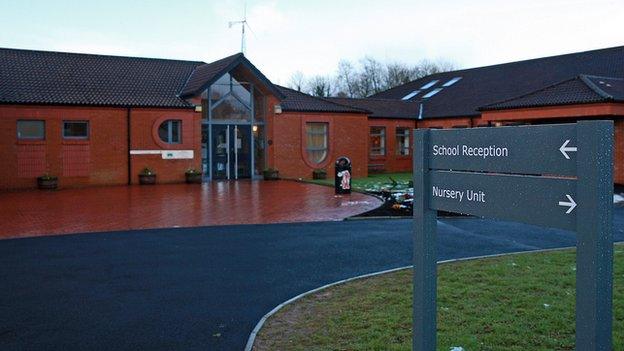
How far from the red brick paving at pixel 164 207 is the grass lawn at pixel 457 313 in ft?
22.9

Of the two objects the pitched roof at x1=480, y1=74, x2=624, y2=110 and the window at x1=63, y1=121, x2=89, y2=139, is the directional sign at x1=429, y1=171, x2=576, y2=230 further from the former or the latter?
the window at x1=63, y1=121, x2=89, y2=139

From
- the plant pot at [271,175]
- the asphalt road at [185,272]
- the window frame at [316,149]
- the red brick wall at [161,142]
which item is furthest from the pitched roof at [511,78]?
the asphalt road at [185,272]

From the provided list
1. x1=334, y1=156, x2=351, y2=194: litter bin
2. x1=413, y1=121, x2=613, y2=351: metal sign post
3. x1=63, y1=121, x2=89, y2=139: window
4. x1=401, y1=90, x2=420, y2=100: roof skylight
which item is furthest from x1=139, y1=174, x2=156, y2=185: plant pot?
x1=413, y1=121, x2=613, y2=351: metal sign post

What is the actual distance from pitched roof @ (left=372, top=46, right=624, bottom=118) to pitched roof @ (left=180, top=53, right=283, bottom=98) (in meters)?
12.2

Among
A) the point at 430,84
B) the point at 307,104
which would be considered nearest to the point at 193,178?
the point at 307,104

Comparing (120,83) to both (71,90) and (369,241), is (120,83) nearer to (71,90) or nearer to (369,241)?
(71,90)

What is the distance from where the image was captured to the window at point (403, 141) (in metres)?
36.1

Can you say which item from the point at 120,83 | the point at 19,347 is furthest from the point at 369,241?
the point at 120,83

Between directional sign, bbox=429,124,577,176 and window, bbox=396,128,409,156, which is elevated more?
window, bbox=396,128,409,156

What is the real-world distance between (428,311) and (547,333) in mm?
1915

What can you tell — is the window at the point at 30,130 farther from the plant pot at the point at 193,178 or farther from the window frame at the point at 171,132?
the plant pot at the point at 193,178

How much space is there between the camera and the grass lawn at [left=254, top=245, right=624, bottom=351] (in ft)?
17.2

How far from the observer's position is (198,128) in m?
26.5

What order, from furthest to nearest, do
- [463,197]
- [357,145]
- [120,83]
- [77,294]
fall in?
[357,145] → [120,83] → [77,294] → [463,197]
